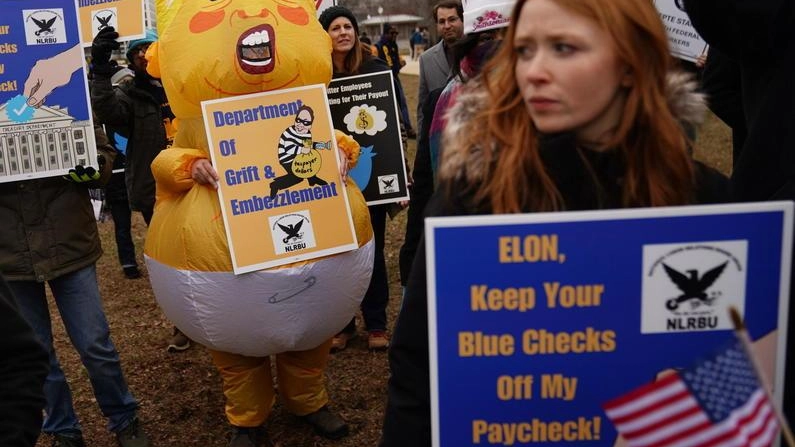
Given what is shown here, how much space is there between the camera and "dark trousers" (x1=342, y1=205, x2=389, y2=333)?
5.04 meters

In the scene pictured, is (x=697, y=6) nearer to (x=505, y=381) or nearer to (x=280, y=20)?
(x=505, y=381)

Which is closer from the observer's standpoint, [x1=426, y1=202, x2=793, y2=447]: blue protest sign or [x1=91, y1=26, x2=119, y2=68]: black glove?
[x1=426, y1=202, x2=793, y2=447]: blue protest sign

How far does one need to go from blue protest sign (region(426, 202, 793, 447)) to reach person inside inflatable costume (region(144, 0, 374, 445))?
1.94 m

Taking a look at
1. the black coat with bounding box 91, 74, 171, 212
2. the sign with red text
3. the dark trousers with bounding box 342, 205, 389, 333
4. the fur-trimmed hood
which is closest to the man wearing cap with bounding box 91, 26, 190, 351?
the black coat with bounding box 91, 74, 171, 212

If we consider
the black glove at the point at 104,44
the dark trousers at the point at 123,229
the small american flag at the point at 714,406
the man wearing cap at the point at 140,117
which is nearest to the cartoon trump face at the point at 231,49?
the black glove at the point at 104,44

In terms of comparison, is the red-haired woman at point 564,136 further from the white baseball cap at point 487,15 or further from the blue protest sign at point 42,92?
the blue protest sign at point 42,92

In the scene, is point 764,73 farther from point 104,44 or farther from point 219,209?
point 104,44

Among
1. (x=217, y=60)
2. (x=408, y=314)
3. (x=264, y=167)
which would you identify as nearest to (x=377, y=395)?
(x=264, y=167)

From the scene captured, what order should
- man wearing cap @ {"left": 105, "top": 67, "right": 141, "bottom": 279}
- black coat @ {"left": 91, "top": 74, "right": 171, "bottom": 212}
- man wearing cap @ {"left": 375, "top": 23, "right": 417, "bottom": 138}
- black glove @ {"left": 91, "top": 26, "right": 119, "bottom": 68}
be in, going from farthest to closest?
man wearing cap @ {"left": 375, "top": 23, "right": 417, "bottom": 138}, man wearing cap @ {"left": 105, "top": 67, "right": 141, "bottom": 279}, black coat @ {"left": 91, "top": 74, "right": 171, "bottom": 212}, black glove @ {"left": 91, "top": 26, "right": 119, "bottom": 68}

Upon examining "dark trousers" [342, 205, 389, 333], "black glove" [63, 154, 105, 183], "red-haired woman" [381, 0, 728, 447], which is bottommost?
"dark trousers" [342, 205, 389, 333]

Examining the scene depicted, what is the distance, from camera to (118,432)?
12.8 ft

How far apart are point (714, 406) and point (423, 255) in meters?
0.64

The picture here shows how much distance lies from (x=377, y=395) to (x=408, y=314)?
9.71ft

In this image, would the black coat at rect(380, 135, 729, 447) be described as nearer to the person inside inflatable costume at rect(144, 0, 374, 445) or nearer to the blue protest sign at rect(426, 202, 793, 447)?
the blue protest sign at rect(426, 202, 793, 447)
